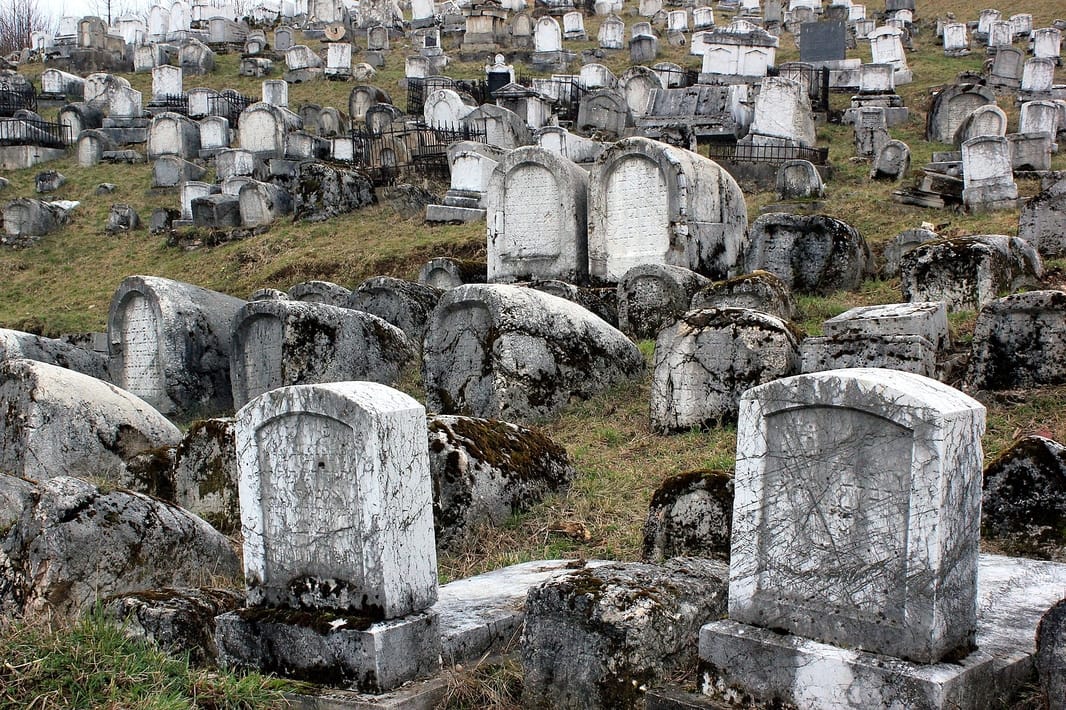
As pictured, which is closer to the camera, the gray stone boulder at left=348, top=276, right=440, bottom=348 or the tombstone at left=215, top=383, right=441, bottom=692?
the tombstone at left=215, top=383, right=441, bottom=692

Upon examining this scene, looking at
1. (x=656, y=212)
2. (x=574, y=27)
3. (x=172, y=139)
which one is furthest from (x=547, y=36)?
(x=656, y=212)

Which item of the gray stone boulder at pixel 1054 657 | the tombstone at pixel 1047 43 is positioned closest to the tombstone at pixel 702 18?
the tombstone at pixel 1047 43

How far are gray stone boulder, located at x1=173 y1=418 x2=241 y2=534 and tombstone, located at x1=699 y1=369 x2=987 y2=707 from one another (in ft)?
15.7

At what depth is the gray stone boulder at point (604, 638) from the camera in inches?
158

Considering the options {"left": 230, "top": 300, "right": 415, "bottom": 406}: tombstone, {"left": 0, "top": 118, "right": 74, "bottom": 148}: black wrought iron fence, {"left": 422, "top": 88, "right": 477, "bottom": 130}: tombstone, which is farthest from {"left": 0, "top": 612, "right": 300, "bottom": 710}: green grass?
{"left": 0, "top": 118, "right": 74, "bottom": 148}: black wrought iron fence

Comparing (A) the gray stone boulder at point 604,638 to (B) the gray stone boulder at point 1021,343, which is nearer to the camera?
(A) the gray stone boulder at point 604,638

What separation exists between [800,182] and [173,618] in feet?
46.9

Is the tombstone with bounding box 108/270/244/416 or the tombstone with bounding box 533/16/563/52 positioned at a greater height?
the tombstone with bounding box 533/16/563/52

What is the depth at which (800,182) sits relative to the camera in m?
17.3

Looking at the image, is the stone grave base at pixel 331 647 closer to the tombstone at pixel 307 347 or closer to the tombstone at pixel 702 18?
the tombstone at pixel 307 347

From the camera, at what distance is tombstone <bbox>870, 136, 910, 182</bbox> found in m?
18.6

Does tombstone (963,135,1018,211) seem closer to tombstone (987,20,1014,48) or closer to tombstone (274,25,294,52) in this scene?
tombstone (987,20,1014,48)

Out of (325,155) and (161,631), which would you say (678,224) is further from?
(325,155)

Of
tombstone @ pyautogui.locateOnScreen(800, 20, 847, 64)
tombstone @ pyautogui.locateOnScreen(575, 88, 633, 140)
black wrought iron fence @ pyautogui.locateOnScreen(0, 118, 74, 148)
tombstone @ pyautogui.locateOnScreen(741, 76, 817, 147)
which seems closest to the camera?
tombstone @ pyautogui.locateOnScreen(741, 76, 817, 147)
